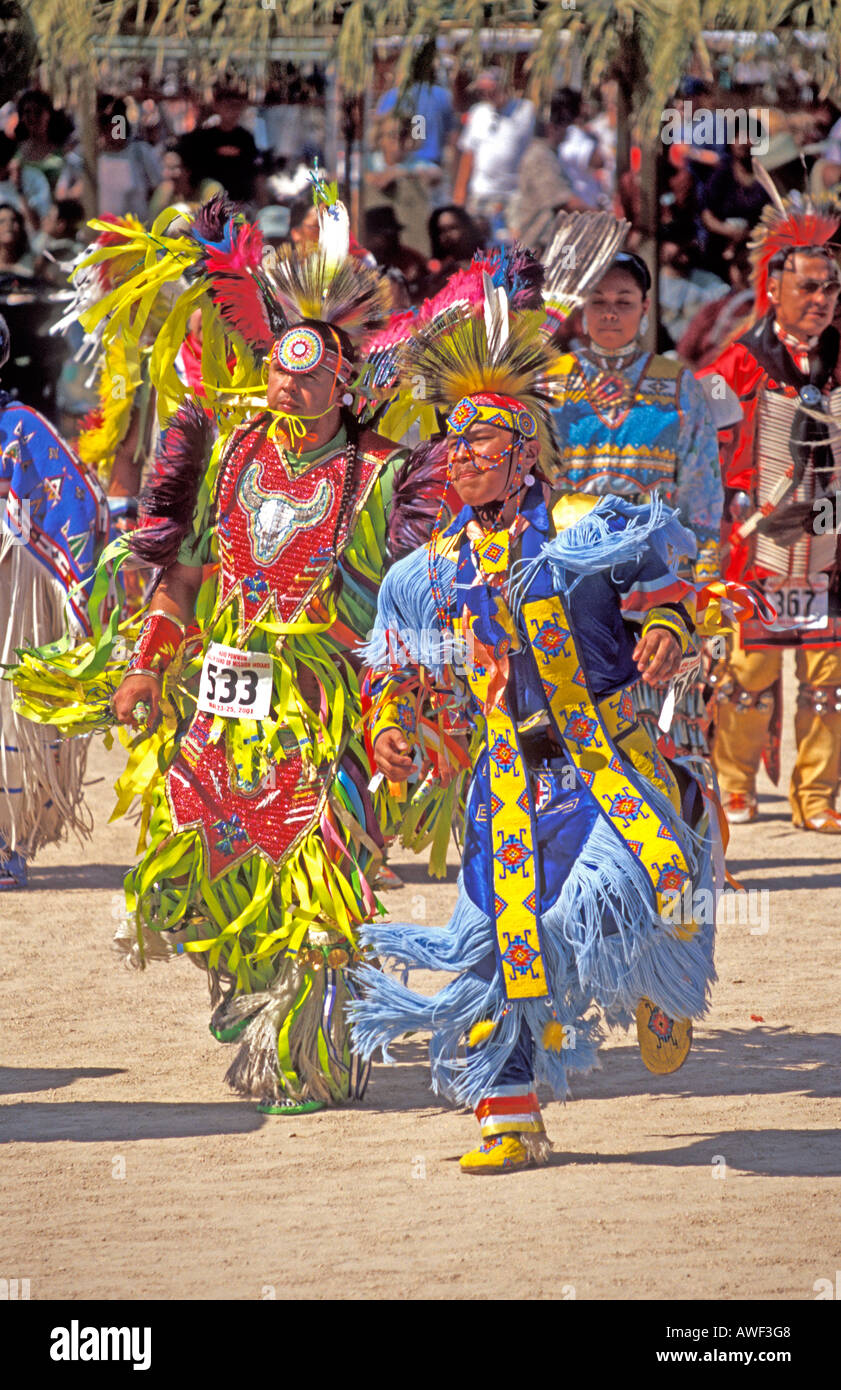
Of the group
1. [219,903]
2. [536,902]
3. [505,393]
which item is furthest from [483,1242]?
[505,393]

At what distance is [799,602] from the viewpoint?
8289 mm

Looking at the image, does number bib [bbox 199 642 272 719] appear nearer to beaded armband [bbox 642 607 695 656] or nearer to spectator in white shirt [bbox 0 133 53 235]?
beaded armband [bbox 642 607 695 656]

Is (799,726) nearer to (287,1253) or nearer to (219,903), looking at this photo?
(219,903)

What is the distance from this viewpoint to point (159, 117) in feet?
42.1

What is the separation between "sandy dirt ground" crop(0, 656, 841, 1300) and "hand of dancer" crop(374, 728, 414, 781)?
31.1 inches

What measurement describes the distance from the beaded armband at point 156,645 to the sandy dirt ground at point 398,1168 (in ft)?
3.20

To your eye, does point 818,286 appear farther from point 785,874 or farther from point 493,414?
point 493,414

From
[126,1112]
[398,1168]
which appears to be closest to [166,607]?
[126,1112]

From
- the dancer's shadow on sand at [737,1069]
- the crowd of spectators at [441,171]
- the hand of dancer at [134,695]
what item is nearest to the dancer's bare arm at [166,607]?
the hand of dancer at [134,695]

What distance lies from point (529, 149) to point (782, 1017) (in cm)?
759

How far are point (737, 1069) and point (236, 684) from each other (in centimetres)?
151

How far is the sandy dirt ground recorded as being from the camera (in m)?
3.72

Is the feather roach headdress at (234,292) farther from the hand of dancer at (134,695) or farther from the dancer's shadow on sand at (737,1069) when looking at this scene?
the dancer's shadow on sand at (737,1069)

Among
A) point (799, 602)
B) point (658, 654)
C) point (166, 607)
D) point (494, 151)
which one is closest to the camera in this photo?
point (658, 654)
